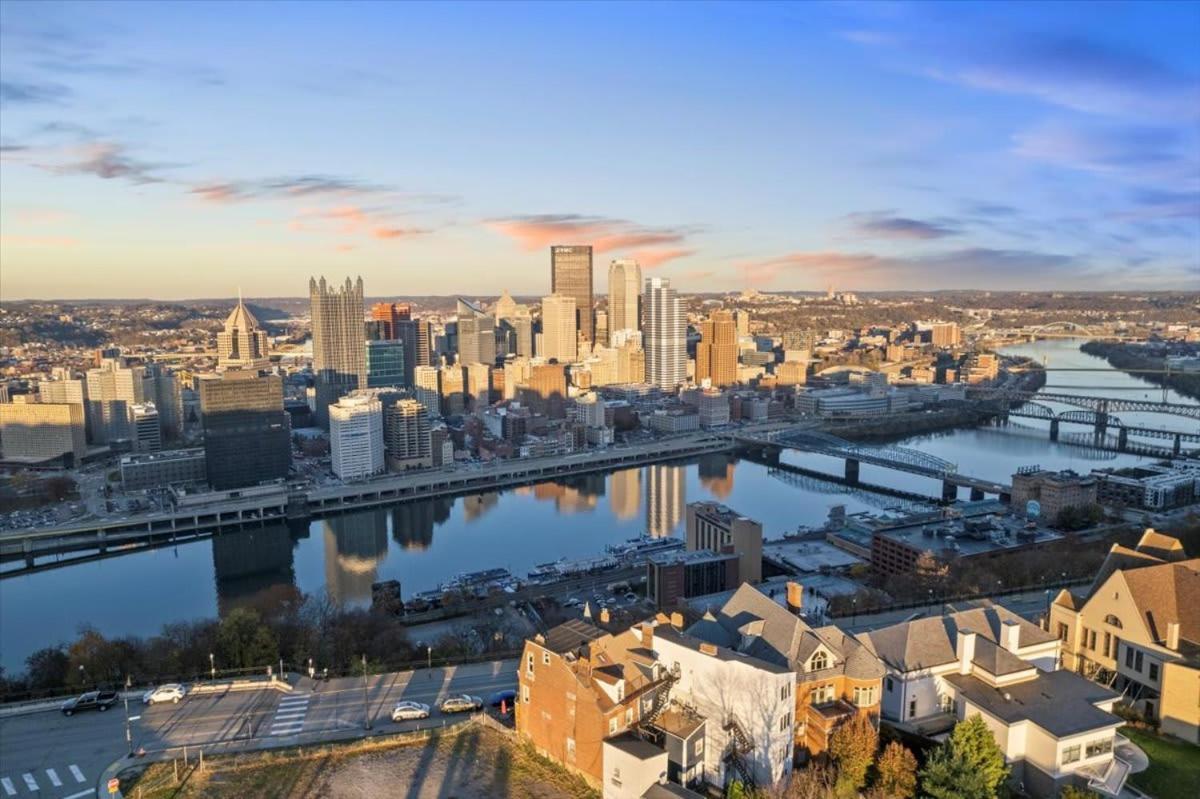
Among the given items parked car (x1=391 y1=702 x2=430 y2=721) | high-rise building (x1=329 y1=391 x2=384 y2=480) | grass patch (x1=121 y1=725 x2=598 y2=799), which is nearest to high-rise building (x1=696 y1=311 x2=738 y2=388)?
high-rise building (x1=329 y1=391 x2=384 y2=480)

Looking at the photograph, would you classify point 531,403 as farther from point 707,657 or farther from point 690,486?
point 707,657

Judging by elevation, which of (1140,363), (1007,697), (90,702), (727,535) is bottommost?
(727,535)

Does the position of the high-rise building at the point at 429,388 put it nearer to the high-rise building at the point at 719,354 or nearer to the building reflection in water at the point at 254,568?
the high-rise building at the point at 719,354

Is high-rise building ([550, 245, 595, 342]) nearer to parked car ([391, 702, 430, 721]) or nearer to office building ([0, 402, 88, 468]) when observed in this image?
office building ([0, 402, 88, 468])

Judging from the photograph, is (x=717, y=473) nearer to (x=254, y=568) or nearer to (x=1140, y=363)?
(x=254, y=568)

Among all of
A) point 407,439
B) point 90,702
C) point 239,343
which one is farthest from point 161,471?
point 239,343

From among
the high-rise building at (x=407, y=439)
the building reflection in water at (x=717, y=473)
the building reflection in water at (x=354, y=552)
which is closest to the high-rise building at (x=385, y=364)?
the high-rise building at (x=407, y=439)

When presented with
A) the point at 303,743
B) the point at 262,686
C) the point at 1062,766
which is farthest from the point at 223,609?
the point at 1062,766
